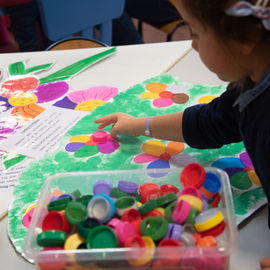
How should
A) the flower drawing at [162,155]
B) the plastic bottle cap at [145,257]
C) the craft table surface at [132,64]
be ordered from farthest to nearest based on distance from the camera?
the craft table surface at [132,64] → the flower drawing at [162,155] → the plastic bottle cap at [145,257]

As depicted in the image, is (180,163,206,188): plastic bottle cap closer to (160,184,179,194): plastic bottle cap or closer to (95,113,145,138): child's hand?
(160,184,179,194): plastic bottle cap

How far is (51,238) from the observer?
1.52 feet

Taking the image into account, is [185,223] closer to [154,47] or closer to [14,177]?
[14,177]

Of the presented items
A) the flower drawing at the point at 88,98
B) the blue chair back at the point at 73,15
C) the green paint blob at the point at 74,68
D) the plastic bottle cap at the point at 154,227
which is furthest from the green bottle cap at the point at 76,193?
the blue chair back at the point at 73,15

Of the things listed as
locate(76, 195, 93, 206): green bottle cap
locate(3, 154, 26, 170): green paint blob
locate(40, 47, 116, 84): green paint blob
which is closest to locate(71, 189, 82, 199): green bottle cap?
locate(76, 195, 93, 206): green bottle cap

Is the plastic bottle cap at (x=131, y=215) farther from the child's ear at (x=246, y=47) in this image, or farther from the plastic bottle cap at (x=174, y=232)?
the child's ear at (x=246, y=47)

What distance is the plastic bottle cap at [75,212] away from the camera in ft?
1.63

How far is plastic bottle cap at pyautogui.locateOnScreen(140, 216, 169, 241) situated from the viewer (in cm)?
47

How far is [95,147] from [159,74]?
0.37 m

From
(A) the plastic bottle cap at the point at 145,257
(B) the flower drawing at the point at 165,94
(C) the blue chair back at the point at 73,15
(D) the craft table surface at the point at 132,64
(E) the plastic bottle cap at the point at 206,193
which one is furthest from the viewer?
(C) the blue chair back at the point at 73,15

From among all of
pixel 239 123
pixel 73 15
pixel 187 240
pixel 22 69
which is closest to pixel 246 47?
pixel 239 123

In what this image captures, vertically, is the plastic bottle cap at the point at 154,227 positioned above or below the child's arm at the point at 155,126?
above

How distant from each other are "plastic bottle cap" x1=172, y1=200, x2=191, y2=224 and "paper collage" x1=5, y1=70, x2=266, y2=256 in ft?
0.42

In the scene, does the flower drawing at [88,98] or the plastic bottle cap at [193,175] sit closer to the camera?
the plastic bottle cap at [193,175]
